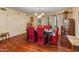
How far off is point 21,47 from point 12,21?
0.73 metres

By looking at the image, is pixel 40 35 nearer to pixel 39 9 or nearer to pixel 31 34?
pixel 31 34

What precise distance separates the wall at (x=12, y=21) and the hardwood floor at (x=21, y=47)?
0.17 metres

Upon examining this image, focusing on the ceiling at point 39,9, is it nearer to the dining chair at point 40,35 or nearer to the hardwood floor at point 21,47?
the dining chair at point 40,35

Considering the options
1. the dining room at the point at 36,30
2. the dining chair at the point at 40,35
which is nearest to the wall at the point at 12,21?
the dining room at the point at 36,30

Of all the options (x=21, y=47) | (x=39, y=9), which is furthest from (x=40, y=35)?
(x=39, y=9)

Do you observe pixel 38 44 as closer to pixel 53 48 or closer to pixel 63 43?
pixel 53 48

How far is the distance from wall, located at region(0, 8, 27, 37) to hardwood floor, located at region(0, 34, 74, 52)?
17 centimetres

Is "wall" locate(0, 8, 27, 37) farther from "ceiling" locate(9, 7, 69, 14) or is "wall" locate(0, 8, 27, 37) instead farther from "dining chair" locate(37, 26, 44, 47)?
"dining chair" locate(37, 26, 44, 47)

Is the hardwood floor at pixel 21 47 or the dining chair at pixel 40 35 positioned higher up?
the dining chair at pixel 40 35

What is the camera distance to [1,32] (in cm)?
334

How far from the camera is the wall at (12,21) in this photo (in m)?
3.34

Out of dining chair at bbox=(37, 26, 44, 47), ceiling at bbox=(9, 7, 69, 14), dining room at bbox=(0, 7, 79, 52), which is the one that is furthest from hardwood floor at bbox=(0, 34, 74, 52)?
ceiling at bbox=(9, 7, 69, 14)

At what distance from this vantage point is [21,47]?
135 inches
